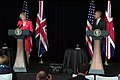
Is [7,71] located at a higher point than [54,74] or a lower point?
higher

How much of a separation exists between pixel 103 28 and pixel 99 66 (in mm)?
1031

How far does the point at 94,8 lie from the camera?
36.3ft

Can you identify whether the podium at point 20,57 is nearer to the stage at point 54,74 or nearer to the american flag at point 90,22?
the stage at point 54,74

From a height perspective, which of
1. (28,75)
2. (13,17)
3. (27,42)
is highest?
(13,17)

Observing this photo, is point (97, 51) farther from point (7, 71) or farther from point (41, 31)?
point (7, 71)

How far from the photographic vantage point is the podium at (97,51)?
28.9 ft

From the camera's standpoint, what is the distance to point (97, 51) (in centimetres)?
898

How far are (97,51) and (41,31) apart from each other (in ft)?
7.97

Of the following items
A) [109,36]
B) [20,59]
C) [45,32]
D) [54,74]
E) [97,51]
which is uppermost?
[45,32]

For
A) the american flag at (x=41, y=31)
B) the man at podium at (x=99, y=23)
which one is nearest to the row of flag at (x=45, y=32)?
the american flag at (x=41, y=31)

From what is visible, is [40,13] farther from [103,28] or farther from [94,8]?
[103,28]

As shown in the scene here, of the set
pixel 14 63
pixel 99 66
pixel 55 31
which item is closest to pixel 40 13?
pixel 55 31

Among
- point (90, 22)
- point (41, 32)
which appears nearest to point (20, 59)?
point (41, 32)

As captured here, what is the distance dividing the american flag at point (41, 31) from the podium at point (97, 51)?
2277 millimetres
